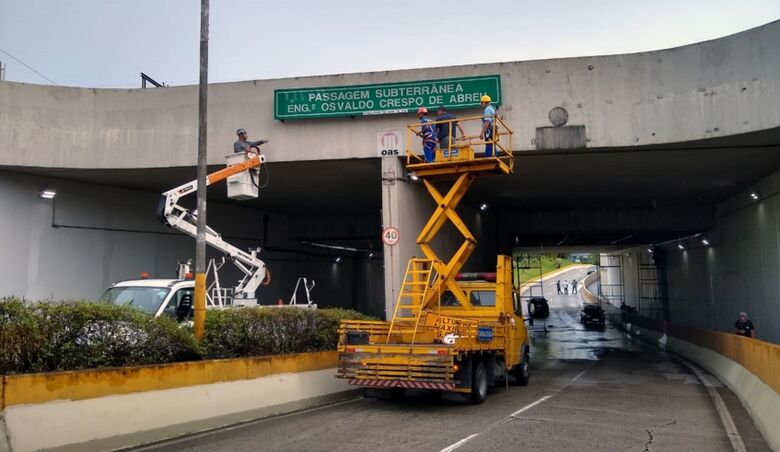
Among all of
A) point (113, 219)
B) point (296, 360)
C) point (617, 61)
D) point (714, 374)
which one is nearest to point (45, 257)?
point (113, 219)

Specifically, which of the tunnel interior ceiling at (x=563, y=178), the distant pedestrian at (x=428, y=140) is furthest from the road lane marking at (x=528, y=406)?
the tunnel interior ceiling at (x=563, y=178)

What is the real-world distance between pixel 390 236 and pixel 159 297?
19.7 feet

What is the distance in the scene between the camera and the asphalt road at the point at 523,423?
26.6ft

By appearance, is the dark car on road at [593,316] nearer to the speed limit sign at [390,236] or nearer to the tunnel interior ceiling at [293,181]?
the tunnel interior ceiling at [293,181]

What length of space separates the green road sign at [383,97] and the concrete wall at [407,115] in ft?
0.83

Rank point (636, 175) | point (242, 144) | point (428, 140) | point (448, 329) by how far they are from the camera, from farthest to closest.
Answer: point (636, 175) < point (242, 144) < point (428, 140) < point (448, 329)

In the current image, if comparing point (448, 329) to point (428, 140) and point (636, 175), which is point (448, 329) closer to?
point (428, 140)

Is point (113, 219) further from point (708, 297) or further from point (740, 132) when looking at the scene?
point (708, 297)

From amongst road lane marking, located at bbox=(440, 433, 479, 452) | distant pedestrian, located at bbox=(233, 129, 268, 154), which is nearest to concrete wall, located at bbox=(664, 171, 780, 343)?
road lane marking, located at bbox=(440, 433, 479, 452)

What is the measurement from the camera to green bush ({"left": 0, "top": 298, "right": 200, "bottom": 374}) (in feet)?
24.1

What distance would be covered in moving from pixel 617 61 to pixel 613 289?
52634mm

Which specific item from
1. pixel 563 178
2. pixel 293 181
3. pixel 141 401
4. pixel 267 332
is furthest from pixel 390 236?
pixel 141 401

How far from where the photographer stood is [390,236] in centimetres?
1602

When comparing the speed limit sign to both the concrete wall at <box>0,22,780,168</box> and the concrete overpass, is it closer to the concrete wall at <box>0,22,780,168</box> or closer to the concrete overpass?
the concrete overpass
